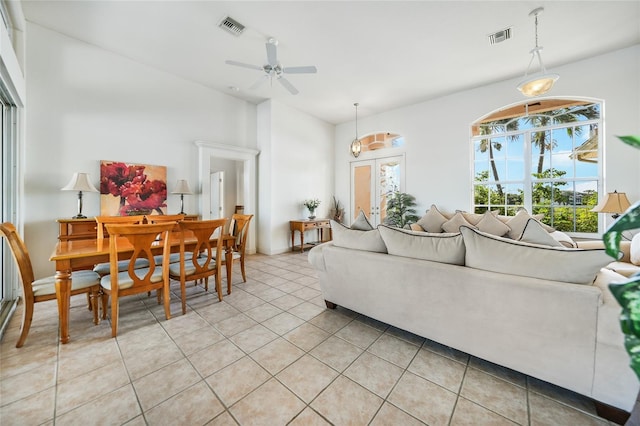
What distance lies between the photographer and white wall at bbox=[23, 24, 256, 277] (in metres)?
3.09

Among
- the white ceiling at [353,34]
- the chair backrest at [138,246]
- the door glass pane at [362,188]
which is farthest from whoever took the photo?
the door glass pane at [362,188]

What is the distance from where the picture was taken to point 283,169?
5473 millimetres

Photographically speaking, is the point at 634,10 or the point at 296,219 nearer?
the point at 634,10

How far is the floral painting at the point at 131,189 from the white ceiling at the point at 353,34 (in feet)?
5.63

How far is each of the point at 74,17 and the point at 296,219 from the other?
4506mm

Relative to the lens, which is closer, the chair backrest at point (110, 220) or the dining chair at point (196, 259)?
the dining chair at point (196, 259)

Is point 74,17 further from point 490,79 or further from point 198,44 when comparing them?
point 490,79

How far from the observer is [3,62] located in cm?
217

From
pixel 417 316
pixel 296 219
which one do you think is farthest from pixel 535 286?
pixel 296 219

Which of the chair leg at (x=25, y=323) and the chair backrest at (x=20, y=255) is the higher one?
the chair backrest at (x=20, y=255)

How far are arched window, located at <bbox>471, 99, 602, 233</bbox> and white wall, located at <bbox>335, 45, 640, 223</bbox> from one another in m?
0.21

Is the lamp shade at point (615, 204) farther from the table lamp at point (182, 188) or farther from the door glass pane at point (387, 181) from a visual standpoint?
the table lamp at point (182, 188)

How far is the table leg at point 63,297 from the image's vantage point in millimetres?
1935

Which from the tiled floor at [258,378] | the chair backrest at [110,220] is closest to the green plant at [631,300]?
the tiled floor at [258,378]
